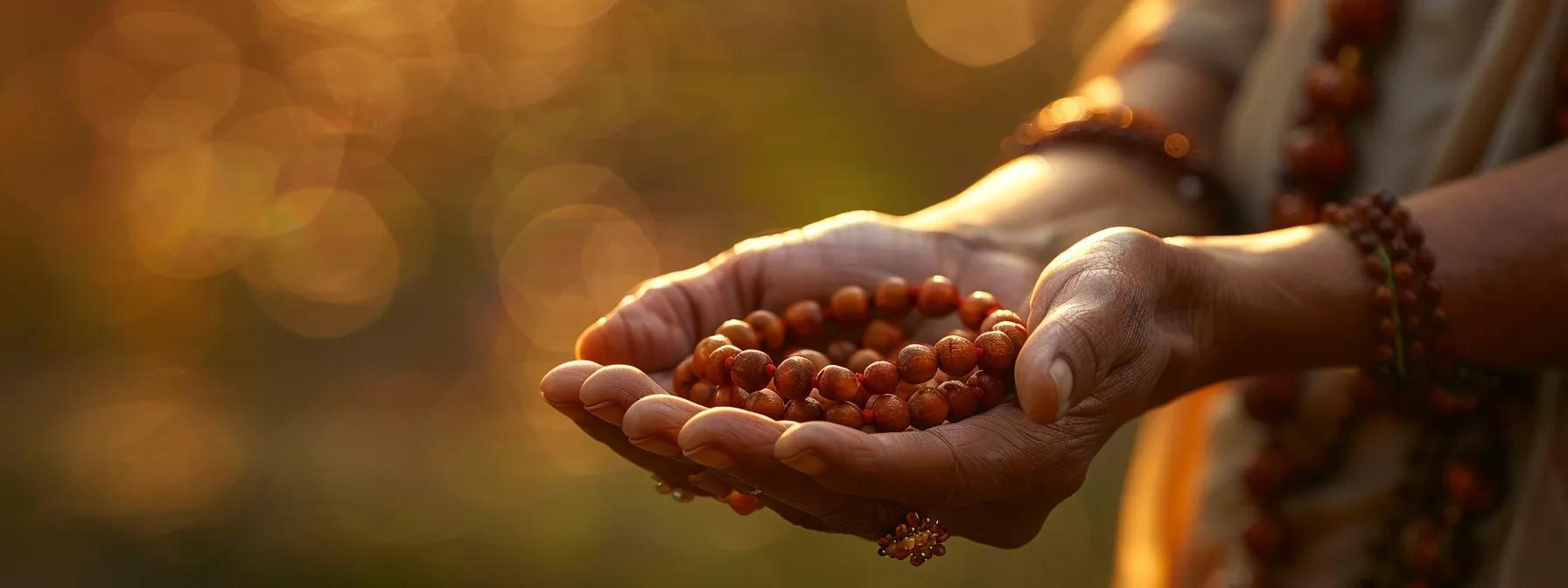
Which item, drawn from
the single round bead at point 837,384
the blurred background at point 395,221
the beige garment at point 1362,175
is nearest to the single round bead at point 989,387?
the single round bead at point 837,384

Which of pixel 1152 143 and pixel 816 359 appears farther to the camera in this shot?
pixel 1152 143

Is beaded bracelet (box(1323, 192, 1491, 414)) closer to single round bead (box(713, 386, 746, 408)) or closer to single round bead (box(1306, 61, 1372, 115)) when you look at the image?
single round bead (box(1306, 61, 1372, 115))

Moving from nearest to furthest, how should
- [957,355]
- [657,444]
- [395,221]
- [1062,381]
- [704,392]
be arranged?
[1062,381] < [657,444] < [957,355] < [704,392] < [395,221]

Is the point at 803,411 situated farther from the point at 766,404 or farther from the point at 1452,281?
the point at 1452,281

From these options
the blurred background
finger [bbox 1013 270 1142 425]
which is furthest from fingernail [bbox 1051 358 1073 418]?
the blurred background

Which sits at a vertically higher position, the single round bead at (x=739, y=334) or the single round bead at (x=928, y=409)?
the single round bead at (x=739, y=334)

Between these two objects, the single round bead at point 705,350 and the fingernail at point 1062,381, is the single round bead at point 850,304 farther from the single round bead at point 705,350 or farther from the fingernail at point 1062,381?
the fingernail at point 1062,381

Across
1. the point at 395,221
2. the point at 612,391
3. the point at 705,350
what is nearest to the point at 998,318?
the point at 705,350

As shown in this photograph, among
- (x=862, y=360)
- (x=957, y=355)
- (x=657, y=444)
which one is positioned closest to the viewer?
(x=657, y=444)
